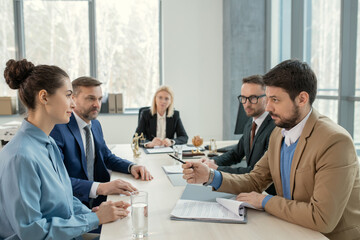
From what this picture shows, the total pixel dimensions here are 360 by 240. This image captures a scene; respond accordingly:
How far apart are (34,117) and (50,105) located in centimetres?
8

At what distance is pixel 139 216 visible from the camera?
124cm

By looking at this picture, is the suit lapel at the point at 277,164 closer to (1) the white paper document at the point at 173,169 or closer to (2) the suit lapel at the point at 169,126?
(1) the white paper document at the point at 173,169

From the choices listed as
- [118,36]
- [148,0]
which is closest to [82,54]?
[118,36]

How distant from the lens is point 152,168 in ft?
7.50

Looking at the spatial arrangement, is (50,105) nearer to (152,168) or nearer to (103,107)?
(152,168)

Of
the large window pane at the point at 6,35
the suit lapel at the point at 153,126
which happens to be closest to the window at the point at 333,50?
the suit lapel at the point at 153,126

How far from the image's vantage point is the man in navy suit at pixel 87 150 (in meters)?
2.02

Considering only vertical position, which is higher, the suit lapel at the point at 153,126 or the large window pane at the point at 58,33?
the large window pane at the point at 58,33

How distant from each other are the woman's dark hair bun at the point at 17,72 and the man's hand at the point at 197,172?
0.86 m

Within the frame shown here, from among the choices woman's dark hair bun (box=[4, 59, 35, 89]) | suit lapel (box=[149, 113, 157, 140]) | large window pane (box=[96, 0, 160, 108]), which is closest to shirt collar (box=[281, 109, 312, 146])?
woman's dark hair bun (box=[4, 59, 35, 89])

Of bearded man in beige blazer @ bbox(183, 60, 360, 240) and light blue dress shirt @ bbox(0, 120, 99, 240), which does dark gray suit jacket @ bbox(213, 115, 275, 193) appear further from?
light blue dress shirt @ bbox(0, 120, 99, 240)

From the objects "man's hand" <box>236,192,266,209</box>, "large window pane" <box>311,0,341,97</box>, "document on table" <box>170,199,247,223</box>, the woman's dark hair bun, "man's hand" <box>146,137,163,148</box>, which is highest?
"large window pane" <box>311,0,341,97</box>

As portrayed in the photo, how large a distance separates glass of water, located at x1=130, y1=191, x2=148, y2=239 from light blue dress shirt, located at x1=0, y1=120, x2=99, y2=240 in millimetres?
210

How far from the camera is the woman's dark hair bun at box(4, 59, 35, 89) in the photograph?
1.39 meters
